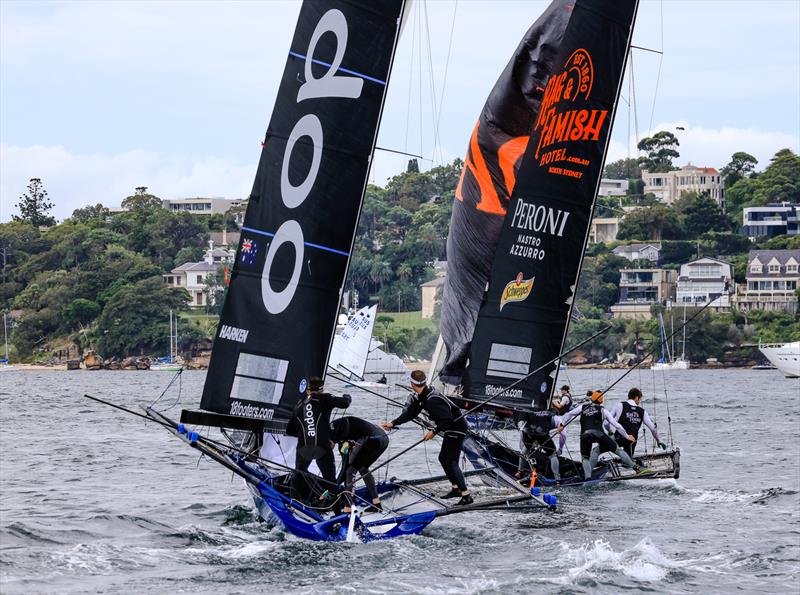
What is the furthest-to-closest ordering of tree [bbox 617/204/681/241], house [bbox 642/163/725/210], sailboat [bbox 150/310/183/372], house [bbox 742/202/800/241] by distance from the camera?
house [bbox 642/163/725/210], house [bbox 742/202/800/241], tree [bbox 617/204/681/241], sailboat [bbox 150/310/183/372]

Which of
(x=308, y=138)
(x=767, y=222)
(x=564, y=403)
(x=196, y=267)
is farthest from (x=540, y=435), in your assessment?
(x=767, y=222)

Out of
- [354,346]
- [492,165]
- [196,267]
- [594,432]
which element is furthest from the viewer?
[196,267]

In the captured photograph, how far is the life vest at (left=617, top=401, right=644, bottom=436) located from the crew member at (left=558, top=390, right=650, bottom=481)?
0.13 metres

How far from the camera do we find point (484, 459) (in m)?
20.0

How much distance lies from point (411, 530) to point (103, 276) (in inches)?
4424

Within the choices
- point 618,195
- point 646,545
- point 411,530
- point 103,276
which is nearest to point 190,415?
point 411,530

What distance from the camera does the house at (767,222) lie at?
5733 inches

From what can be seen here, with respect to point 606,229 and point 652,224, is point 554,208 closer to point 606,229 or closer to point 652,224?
point 652,224

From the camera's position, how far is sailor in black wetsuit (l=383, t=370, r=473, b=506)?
16.0 meters

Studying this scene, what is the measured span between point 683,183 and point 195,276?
6894cm

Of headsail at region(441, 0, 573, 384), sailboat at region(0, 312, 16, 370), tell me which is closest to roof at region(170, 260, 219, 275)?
sailboat at region(0, 312, 16, 370)

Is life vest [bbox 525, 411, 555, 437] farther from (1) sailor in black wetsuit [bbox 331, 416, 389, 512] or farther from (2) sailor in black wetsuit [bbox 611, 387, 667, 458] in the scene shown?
(1) sailor in black wetsuit [bbox 331, 416, 389, 512]

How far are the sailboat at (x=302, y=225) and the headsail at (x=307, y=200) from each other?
1 centimetres

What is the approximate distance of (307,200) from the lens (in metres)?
16.2
